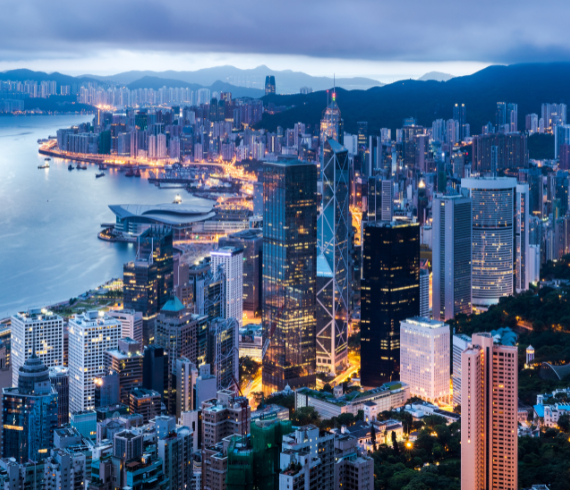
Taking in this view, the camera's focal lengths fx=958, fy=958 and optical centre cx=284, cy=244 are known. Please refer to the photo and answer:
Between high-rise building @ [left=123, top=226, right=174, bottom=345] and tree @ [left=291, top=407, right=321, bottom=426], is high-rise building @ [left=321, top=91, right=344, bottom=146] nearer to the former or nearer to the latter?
high-rise building @ [left=123, top=226, right=174, bottom=345]

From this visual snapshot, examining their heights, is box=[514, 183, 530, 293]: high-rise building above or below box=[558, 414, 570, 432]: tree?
above

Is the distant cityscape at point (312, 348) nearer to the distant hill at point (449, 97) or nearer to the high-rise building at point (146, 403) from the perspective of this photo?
the high-rise building at point (146, 403)

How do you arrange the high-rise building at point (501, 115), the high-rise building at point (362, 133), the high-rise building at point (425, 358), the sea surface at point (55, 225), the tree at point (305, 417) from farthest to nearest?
1. the high-rise building at point (501, 115)
2. the high-rise building at point (362, 133)
3. the sea surface at point (55, 225)
4. the high-rise building at point (425, 358)
5. the tree at point (305, 417)

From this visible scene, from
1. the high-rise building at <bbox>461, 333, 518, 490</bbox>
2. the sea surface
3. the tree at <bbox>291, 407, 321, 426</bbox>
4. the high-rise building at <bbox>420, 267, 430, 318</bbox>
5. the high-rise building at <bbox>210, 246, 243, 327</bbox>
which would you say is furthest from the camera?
the sea surface

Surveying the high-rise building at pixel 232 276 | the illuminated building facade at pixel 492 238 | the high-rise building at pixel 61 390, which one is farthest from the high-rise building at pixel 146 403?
the illuminated building facade at pixel 492 238

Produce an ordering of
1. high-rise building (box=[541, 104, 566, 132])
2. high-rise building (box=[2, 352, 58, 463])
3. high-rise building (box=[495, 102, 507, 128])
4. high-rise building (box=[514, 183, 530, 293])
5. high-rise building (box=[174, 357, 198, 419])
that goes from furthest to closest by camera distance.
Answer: high-rise building (box=[495, 102, 507, 128]) < high-rise building (box=[541, 104, 566, 132]) < high-rise building (box=[514, 183, 530, 293]) < high-rise building (box=[174, 357, 198, 419]) < high-rise building (box=[2, 352, 58, 463])

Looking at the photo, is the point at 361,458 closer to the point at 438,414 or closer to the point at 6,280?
the point at 438,414

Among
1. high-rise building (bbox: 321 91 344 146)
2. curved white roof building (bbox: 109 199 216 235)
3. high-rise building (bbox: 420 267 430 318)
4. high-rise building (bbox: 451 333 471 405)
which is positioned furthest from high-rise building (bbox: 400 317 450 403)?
high-rise building (bbox: 321 91 344 146)
